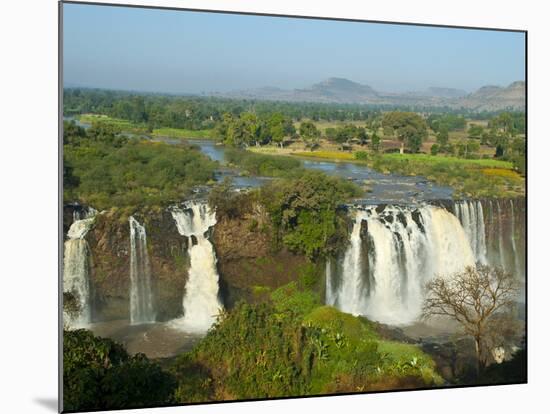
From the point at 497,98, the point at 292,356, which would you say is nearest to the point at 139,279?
the point at 292,356

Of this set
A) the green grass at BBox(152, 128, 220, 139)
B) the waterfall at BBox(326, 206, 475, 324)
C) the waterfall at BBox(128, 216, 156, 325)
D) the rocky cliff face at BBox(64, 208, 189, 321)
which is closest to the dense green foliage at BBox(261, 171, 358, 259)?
the waterfall at BBox(326, 206, 475, 324)

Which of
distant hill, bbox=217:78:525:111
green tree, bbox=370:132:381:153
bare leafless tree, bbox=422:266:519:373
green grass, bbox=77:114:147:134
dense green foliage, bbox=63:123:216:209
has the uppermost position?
distant hill, bbox=217:78:525:111

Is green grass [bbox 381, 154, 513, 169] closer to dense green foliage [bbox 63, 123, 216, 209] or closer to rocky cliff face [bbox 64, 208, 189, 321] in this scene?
dense green foliage [bbox 63, 123, 216, 209]

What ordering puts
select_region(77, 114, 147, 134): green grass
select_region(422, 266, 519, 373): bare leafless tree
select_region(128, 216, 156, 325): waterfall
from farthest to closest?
select_region(422, 266, 519, 373): bare leafless tree < select_region(128, 216, 156, 325): waterfall < select_region(77, 114, 147, 134): green grass

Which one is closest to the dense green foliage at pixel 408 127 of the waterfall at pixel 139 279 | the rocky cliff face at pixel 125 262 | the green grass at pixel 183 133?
the green grass at pixel 183 133

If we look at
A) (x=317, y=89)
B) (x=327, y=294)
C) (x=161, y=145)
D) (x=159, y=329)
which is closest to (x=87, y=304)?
(x=159, y=329)

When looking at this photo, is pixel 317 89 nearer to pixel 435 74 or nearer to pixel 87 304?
pixel 435 74
